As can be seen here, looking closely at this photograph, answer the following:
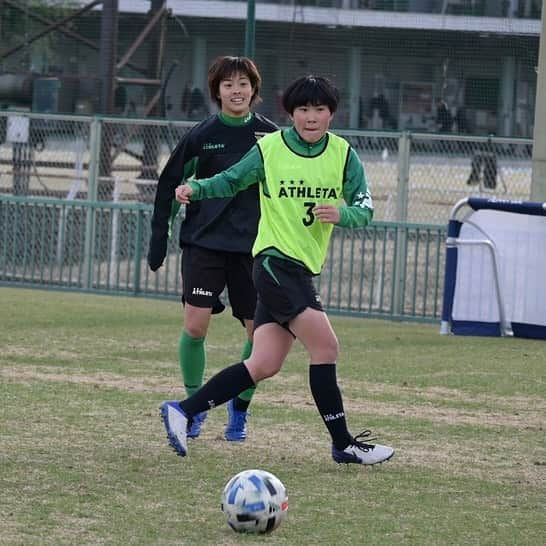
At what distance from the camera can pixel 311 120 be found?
21.0 feet

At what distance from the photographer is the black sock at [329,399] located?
655 cm

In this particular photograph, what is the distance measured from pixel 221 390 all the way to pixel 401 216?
7.93 metres

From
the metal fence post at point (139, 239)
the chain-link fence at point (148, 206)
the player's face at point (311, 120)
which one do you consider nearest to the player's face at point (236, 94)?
the player's face at point (311, 120)

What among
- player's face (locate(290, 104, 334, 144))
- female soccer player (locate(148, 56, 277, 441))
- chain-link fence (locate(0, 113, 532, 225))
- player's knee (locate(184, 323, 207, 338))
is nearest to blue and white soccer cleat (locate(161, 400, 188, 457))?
female soccer player (locate(148, 56, 277, 441))

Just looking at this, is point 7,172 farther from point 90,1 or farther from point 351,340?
point 351,340

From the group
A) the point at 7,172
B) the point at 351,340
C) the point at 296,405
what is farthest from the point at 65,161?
the point at 296,405

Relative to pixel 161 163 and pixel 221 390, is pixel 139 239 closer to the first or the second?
pixel 161 163

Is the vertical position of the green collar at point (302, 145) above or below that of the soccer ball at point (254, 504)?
above

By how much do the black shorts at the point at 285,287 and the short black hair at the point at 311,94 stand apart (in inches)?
25.9

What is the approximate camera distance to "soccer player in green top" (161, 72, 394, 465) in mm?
6426

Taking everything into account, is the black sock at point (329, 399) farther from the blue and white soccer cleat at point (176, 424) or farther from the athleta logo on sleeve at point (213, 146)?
the athleta logo on sleeve at point (213, 146)

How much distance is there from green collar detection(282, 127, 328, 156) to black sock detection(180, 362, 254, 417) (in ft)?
3.17

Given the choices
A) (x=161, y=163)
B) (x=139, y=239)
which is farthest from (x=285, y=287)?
(x=161, y=163)

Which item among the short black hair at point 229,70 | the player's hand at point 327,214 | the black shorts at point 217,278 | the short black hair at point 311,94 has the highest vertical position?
the short black hair at point 229,70
